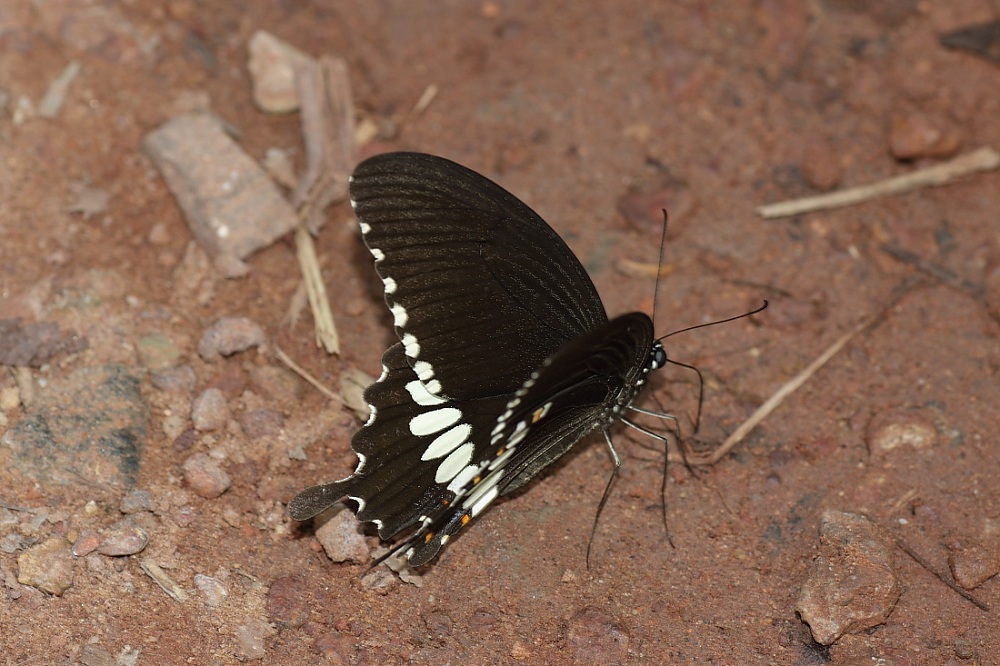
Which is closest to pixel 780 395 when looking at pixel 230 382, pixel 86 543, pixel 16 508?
pixel 230 382

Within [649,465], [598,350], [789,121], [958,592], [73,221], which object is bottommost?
[958,592]

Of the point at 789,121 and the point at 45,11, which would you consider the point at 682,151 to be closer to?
the point at 789,121

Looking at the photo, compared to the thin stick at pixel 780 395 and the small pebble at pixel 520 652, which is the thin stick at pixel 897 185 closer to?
the thin stick at pixel 780 395

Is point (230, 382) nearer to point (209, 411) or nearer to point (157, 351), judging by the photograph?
point (209, 411)

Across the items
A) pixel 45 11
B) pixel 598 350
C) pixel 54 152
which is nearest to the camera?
pixel 598 350

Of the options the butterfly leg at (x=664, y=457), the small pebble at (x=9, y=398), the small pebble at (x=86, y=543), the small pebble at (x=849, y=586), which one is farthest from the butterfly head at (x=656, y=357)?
the small pebble at (x=9, y=398)

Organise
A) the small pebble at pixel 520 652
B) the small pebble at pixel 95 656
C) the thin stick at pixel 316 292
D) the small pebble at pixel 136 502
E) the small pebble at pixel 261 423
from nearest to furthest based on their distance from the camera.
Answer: the small pebble at pixel 95 656
the small pebble at pixel 520 652
the small pebble at pixel 136 502
the small pebble at pixel 261 423
the thin stick at pixel 316 292

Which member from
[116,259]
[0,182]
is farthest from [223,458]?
[0,182]
